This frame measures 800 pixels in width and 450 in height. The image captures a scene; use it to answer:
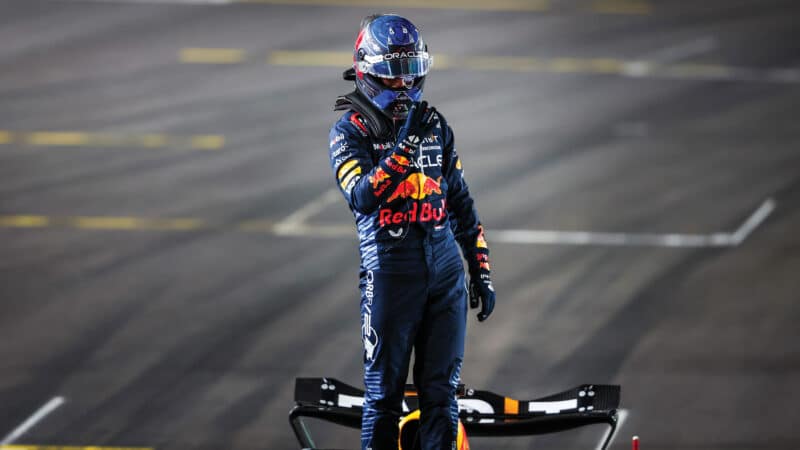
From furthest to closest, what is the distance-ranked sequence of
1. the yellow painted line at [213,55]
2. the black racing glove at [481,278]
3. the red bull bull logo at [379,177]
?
the yellow painted line at [213,55] → the black racing glove at [481,278] → the red bull bull logo at [379,177]

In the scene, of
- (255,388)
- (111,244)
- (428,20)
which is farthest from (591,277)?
(428,20)

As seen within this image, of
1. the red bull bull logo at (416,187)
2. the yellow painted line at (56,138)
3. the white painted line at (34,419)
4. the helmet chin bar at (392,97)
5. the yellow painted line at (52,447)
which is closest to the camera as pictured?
the red bull bull logo at (416,187)

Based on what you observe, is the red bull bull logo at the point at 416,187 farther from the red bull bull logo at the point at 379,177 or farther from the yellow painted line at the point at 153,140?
the yellow painted line at the point at 153,140

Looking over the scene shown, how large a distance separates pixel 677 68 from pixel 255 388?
10.9 m

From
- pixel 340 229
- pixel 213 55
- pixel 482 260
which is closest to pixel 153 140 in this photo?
pixel 213 55

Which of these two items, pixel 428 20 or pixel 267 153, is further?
pixel 428 20

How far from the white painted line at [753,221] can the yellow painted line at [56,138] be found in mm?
8037

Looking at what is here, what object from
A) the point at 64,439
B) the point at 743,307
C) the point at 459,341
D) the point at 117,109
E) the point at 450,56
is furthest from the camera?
the point at 450,56

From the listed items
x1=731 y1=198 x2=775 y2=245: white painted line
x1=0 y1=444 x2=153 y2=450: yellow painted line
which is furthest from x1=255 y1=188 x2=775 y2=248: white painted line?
x1=0 y1=444 x2=153 y2=450: yellow painted line

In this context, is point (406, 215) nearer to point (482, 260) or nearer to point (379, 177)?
point (379, 177)

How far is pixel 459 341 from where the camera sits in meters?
7.20

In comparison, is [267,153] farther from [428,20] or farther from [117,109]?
[428,20]

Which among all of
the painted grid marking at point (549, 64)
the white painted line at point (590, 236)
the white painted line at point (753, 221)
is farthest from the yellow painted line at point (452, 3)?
the white painted line at point (590, 236)

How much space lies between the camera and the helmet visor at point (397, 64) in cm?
698
